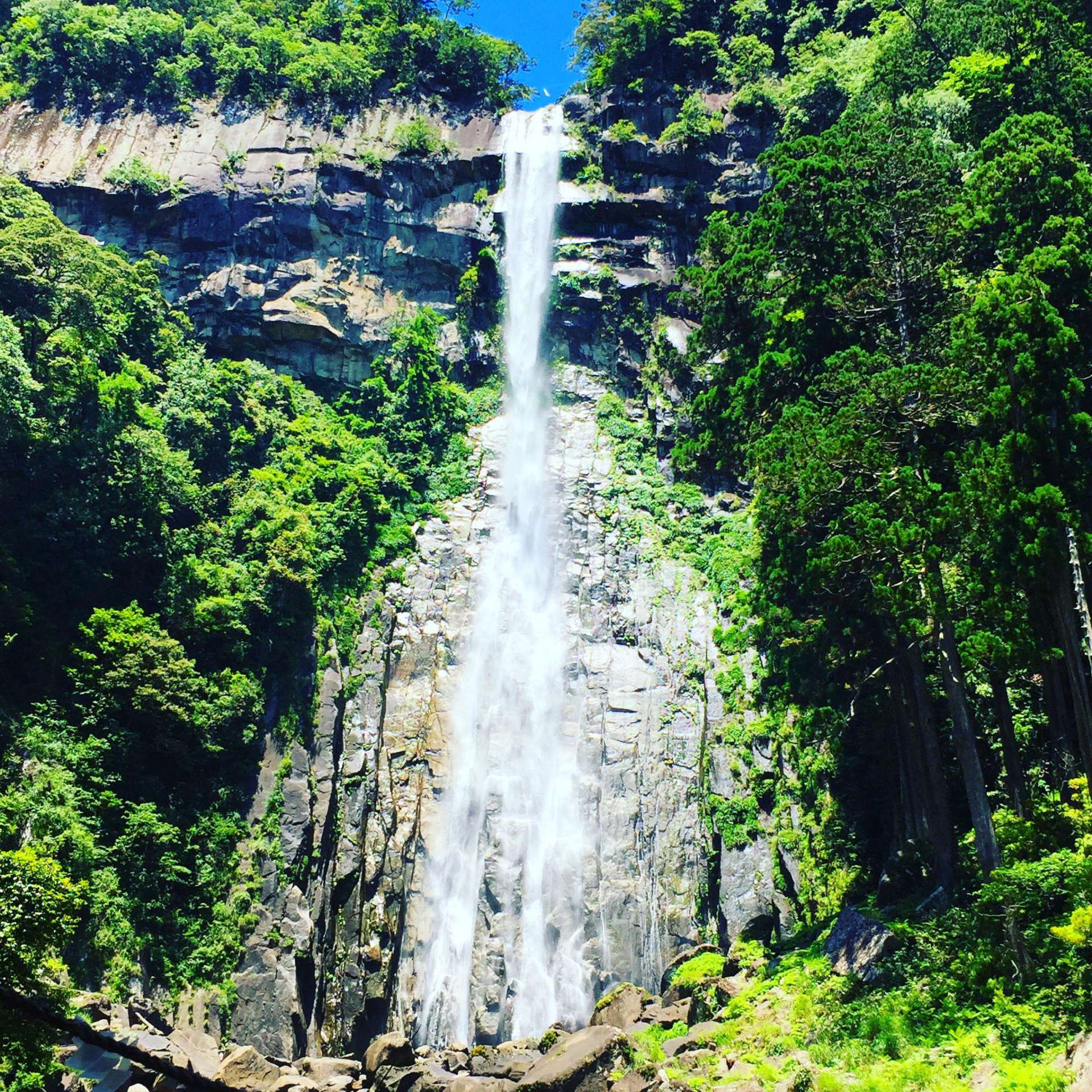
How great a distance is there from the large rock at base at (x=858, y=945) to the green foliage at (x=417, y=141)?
97.2ft

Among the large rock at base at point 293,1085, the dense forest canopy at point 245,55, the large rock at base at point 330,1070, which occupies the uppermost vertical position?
the dense forest canopy at point 245,55

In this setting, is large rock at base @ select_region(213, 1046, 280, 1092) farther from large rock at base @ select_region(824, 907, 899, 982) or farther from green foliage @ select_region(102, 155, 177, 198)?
green foliage @ select_region(102, 155, 177, 198)

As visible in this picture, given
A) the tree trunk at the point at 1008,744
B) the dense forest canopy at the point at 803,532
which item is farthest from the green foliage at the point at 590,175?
the tree trunk at the point at 1008,744

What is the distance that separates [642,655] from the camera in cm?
2733

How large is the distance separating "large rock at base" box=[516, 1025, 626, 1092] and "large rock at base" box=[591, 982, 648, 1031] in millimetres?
3382

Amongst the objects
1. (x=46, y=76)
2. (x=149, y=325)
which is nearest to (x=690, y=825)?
(x=149, y=325)

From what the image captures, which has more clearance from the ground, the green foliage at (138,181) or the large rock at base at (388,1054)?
the green foliage at (138,181)

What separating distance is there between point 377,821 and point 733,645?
31.3 ft

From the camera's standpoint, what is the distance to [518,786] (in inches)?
1028

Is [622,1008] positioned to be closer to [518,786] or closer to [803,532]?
[518,786]

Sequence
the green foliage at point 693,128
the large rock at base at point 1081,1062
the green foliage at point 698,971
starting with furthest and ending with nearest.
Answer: the green foliage at point 693,128, the green foliage at point 698,971, the large rock at base at point 1081,1062

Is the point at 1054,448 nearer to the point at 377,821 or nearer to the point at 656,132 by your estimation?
the point at 377,821

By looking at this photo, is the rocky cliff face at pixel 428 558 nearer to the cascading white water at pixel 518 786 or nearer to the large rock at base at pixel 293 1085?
the cascading white water at pixel 518 786

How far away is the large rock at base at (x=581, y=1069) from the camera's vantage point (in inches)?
545
